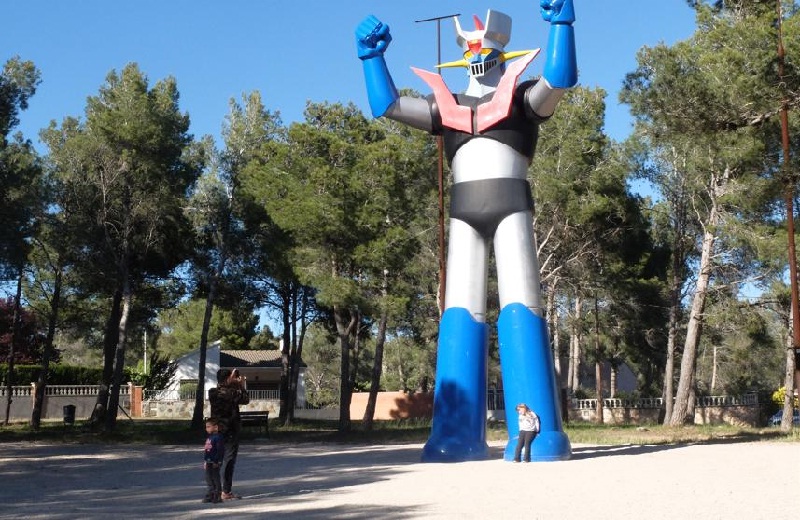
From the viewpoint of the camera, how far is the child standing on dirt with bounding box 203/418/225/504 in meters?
9.55

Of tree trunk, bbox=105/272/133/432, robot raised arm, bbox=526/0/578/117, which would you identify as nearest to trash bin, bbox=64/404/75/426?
tree trunk, bbox=105/272/133/432

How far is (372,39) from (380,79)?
65cm

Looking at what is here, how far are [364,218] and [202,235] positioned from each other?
18.8 ft

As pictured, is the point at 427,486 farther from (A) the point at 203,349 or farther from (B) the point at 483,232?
(A) the point at 203,349

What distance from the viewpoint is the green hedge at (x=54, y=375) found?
140 feet

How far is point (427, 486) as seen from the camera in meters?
10.9

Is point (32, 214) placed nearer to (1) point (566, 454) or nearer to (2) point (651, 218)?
(1) point (566, 454)

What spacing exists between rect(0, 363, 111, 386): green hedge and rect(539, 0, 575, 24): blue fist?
35926 millimetres

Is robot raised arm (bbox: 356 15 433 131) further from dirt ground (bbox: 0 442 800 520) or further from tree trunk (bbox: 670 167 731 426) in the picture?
tree trunk (bbox: 670 167 731 426)

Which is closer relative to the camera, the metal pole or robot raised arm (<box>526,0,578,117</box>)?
robot raised arm (<box>526,0,578,117</box>)

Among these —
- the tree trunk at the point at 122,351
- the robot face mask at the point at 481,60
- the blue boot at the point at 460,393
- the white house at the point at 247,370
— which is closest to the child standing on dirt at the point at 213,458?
the blue boot at the point at 460,393

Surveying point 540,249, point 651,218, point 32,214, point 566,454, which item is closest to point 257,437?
point 32,214

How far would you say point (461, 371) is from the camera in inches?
565

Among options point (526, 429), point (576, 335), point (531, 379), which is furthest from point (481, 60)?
point (576, 335)
